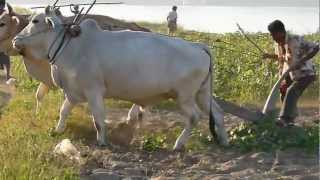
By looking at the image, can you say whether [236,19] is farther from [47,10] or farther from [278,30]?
[47,10]

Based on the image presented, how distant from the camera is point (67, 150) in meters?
6.77

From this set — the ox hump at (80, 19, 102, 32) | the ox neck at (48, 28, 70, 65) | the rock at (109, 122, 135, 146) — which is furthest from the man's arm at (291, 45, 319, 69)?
the ox neck at (48, 28, 70, 65)

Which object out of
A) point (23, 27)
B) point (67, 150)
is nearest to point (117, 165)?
point (67, 150)

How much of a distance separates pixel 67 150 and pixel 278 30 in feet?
8.30

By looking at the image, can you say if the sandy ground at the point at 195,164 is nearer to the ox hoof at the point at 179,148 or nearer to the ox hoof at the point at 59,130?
the ox hoof at the point at 179,148

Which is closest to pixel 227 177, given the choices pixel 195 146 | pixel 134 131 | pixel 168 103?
pixel 195 146

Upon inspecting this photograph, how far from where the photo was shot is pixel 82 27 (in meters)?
7.52

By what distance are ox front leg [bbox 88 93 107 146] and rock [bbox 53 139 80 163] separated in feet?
1.42

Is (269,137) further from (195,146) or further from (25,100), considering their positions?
(25,100)

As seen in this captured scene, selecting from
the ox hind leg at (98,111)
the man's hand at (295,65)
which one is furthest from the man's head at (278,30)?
the ox hind leg at (98,111)

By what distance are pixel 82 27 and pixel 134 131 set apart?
1.43 meters

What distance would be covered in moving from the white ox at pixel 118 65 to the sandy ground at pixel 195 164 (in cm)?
34

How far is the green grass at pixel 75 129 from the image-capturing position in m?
5.82

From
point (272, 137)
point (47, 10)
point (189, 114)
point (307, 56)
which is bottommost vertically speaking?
point (272, 137)
